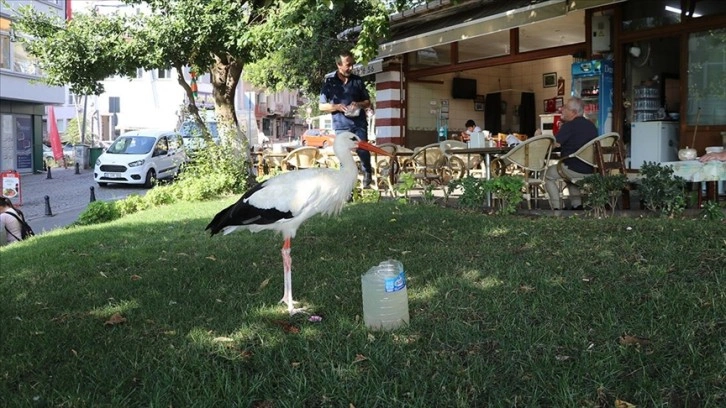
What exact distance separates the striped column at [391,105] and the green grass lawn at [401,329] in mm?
8884

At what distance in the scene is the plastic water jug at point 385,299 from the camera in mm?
3619

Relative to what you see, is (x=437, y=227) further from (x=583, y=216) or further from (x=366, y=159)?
(x=366, y=159)

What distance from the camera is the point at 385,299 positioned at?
365cm

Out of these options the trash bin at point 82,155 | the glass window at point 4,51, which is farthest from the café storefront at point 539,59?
the trash bin at point 82,155

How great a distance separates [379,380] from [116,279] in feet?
10.5

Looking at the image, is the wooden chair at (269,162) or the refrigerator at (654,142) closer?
the refrigerator at (654,142)

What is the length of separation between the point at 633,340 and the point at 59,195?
1837 centimetres

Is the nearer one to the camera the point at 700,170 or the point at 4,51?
the point at 700,170

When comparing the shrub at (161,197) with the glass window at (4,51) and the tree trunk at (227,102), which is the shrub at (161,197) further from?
the glass window at (4,51)

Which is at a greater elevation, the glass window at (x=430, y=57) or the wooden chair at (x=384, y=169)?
the glass window at (x=430, y=57)

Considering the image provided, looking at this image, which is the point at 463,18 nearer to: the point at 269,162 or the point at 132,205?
the point at 132,205

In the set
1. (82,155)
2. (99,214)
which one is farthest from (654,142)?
(82,155)

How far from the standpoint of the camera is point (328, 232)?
6.95 m

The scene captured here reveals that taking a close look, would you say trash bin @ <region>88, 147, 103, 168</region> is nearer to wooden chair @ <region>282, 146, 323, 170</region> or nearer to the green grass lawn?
wooden chair @ <region>282, 146, 323, 170</region>
